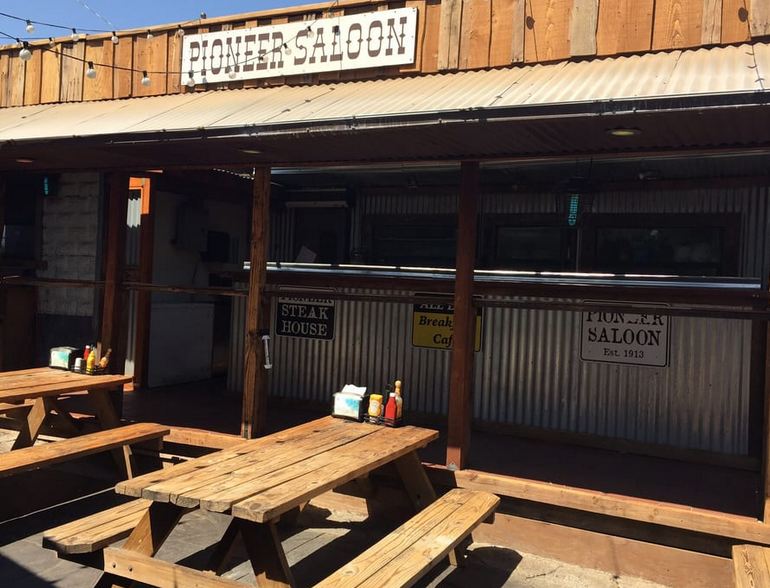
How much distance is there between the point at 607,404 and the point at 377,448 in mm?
3207

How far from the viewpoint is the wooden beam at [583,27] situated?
200 inches

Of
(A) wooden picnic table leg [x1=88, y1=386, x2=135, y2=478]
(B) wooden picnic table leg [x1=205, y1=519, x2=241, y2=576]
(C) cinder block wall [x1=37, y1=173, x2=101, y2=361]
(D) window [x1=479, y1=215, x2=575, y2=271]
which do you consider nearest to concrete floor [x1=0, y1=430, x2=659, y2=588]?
(A) wooden picnic table leg [x1=88, y1=386, x2=135, y2=478]

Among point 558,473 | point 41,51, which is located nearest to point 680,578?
point 558,473

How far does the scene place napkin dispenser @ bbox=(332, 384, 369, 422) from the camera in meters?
5.29

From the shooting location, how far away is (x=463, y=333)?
5.23 meters

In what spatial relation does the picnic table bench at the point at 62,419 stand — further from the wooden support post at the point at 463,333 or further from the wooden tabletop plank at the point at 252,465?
the wooden support post at the point at 463,333

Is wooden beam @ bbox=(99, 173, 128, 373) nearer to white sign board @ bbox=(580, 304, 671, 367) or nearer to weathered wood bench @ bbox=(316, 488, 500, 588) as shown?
weathered wood bench @ bbox=(316, 488, 500, 588)

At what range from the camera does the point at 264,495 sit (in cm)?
336

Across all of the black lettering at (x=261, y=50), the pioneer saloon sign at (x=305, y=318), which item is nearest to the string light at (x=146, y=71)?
the black lettering at (x=261, y=50)

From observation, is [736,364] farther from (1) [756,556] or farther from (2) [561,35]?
(2) [561,35]

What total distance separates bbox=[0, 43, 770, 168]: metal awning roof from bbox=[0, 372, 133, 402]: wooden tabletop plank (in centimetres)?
209

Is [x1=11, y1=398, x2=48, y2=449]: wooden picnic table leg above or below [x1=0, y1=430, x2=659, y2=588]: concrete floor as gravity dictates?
above

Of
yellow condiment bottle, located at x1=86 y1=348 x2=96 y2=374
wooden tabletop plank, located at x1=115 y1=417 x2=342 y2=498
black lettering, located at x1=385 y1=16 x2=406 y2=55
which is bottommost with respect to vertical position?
wooden tabletop plank, located at x1=115 y1=417 x2=342 y2=498

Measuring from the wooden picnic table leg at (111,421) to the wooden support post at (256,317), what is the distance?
1.12 metres
